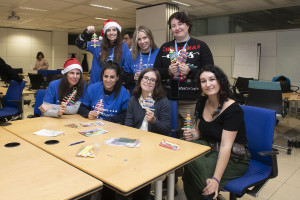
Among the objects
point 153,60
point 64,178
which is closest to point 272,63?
point 153,60

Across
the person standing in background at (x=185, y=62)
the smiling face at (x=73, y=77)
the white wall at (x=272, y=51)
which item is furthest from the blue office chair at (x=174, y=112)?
the white wall at (x=272, y=51)

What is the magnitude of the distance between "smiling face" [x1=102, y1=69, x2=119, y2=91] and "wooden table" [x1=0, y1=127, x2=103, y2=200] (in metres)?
1.17

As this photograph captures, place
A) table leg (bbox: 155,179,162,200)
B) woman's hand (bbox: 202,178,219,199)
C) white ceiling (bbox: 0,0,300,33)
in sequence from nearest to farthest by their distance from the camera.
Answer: table leg (bbox: 155,179,162,200), woman's hand (bbox: 202,178,219,199), white ceiling (bbox: 0,0,300,33)

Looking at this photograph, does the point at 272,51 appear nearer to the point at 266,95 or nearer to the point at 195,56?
the point at 266,95

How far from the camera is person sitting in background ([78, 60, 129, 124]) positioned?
8.55 feet

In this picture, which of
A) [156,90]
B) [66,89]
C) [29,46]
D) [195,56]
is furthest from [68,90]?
Answer: [29,46]

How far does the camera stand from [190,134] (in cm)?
203

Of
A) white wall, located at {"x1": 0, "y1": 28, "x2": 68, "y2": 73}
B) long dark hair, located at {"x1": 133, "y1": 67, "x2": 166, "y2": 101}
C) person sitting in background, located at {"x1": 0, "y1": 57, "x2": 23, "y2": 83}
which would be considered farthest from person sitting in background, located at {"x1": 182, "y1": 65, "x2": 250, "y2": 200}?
white wall, located at {"x1": 0, "y1": 28, "x2": 68, "y2": 73}

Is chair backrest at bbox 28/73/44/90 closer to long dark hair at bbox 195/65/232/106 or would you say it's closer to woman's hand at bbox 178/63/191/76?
woman's hand at bbox 178/63/191/76

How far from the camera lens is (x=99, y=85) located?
2.72 meters

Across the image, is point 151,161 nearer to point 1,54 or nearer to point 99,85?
point 99,85

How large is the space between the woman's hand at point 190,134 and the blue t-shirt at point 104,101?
86 cm

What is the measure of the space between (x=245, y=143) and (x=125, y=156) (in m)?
0.97

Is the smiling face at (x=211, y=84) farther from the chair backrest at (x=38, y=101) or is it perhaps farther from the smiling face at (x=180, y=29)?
the chair backrest at (x=38, y=101)
